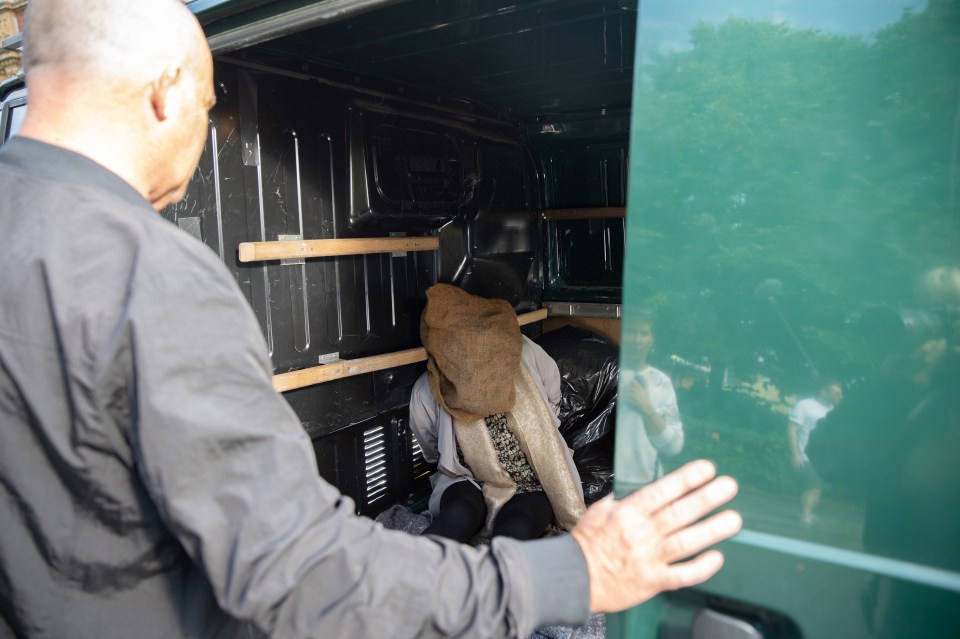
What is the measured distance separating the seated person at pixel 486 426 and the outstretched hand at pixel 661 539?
1.84 meters

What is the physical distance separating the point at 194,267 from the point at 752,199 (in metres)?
0.75

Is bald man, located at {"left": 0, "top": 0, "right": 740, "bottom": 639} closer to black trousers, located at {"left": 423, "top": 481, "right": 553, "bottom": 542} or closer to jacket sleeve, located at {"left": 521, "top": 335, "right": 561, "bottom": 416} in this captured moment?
black trousers, located at {"left": 423, "top": 481, "right": 553, "bottom": 542}

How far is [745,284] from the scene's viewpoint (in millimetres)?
894

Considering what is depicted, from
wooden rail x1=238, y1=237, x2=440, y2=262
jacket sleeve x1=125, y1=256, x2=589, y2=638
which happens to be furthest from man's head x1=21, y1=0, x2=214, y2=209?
wooden rail x1=238, y1=237, x2=440, y2=262

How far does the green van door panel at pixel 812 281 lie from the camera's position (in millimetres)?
795

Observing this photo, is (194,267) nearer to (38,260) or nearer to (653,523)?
(38,260)

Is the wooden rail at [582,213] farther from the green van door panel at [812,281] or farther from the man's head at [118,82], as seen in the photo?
the man's head at [118,82]

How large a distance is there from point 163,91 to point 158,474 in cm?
59

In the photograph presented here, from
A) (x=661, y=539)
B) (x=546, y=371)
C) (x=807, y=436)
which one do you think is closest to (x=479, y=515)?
(x=546, y=371)

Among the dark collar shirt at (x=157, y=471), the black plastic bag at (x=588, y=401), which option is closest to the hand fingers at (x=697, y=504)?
the dark collar shirt at (x=157, y=471)

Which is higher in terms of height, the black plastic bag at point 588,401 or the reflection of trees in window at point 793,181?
the reflection of trees in window at point 793,181

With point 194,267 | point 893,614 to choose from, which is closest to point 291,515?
point 194,267

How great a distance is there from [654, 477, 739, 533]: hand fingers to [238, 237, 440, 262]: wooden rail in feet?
5.86

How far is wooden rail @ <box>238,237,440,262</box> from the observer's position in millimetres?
2291
